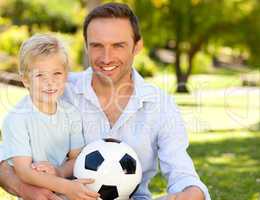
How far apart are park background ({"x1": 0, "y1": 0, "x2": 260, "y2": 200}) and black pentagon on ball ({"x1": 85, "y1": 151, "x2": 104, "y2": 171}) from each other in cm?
205

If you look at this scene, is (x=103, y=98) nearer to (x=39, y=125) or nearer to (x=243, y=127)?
(x=39, y=125)

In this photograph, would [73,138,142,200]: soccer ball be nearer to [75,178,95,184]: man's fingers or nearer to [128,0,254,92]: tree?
[75,178,95,184]: man's fingers

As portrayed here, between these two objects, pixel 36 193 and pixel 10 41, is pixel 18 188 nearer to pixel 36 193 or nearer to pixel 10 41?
pixel 36 193

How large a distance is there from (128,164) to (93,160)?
221 mm

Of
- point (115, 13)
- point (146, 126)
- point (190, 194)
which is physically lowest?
point (190, 194)

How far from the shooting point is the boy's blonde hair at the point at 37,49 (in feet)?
13.1

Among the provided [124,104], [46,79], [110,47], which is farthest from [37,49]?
[124,104]

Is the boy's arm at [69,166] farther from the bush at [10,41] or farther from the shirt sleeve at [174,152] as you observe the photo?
the bush at [10,41]

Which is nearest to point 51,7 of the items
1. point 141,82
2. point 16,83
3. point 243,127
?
point 16,83

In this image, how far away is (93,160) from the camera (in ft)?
12.9

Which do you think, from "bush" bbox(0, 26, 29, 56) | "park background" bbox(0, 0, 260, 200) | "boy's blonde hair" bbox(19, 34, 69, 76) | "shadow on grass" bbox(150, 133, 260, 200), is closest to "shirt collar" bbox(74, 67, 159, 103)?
"boy's blonde hair" bbox(19, 34, 69, 76)

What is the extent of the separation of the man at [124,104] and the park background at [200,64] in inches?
71.5

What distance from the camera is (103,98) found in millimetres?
4438

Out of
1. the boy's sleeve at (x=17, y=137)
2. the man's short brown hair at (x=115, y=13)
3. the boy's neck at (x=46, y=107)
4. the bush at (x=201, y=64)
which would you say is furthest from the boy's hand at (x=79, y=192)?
the bush at (x=201, y=64)
